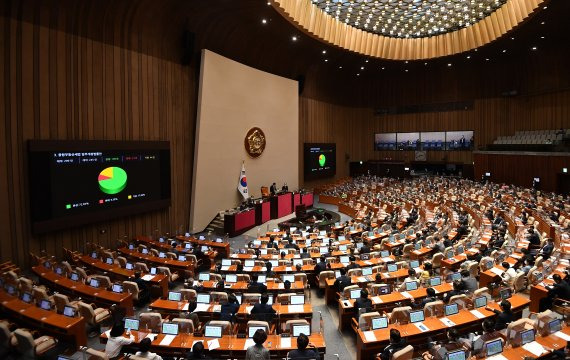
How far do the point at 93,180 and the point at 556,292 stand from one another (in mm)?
14680

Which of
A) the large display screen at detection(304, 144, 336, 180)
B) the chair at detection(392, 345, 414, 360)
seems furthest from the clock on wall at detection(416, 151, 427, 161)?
the chair at detection(392, 345, 414, 360)

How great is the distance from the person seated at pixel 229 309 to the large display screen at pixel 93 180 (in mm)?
8367

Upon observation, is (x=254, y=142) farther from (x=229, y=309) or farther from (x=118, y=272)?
(x=229, y=309)

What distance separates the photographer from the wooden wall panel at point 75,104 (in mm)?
11297

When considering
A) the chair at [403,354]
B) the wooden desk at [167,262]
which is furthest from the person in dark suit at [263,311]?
the wooden desk at [167,262]

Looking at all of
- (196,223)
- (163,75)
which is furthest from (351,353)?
(163,75)

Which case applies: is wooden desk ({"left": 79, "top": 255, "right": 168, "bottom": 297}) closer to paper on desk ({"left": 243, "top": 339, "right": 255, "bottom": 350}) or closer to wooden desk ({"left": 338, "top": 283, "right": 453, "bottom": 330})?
paper on desk ({"left": 243, "top": 339, "right": 255, "bottom": 350})

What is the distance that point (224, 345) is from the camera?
6008 mm

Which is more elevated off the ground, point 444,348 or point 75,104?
point 75,104

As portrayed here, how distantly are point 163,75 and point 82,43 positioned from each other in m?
3.86

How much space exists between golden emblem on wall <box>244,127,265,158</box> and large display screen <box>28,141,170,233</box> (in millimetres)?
5994

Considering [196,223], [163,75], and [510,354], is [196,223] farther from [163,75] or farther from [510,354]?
[510,354]

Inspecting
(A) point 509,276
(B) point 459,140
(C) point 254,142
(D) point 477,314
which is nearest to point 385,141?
(B) point 459,140

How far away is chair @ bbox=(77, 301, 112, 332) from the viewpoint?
7336 millimetres
